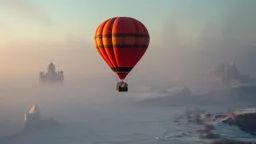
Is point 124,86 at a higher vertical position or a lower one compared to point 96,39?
lower

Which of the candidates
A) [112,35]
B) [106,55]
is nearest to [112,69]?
[106,55]

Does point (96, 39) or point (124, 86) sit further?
point (96, 39)

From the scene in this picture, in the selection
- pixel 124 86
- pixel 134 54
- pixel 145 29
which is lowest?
pixel 124 86

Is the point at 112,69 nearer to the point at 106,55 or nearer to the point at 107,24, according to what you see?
the point at 106,55
